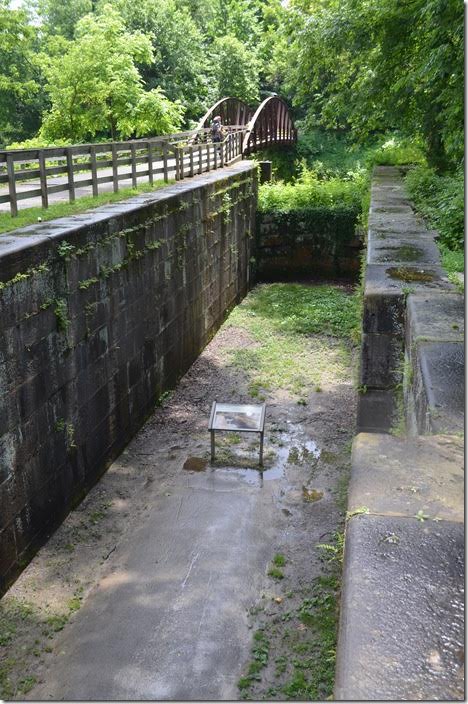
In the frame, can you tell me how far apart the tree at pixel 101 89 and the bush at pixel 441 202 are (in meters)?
11.1

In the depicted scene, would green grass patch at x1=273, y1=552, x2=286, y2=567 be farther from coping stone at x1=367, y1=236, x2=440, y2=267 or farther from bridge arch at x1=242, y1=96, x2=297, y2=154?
bridge arch at x1=242, y1=96, x2=297, y2=154

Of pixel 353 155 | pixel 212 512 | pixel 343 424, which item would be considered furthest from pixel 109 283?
pixel 353 155

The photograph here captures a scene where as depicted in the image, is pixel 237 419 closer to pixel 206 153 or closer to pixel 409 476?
pixel 409 476

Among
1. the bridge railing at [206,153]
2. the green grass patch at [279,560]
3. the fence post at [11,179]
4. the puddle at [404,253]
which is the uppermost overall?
the bridge railing at [206,153]

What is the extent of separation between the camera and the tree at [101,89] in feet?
74.8

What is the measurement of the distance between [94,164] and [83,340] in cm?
357

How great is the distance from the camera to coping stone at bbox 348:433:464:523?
334 centimetres

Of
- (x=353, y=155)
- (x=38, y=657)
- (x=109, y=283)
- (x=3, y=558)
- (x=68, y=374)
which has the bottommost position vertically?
(x=38, y=657)

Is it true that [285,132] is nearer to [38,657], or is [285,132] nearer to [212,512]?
[212,512]

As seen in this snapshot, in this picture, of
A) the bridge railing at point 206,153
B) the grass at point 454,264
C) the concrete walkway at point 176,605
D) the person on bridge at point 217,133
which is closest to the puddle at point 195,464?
the concrete walkway at point 176,605

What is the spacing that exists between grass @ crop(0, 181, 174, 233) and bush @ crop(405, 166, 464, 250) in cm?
535

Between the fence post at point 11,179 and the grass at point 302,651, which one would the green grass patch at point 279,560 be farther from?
the fence post at point 11,179

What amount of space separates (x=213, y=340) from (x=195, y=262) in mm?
2540

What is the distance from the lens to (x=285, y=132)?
123ft
